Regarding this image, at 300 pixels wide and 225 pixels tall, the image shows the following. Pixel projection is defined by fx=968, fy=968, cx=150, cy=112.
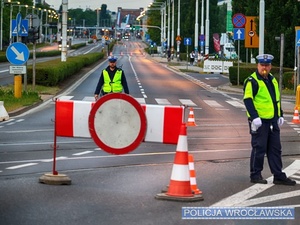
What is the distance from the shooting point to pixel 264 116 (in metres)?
13.0

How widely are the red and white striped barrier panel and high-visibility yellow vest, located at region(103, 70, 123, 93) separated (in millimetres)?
7285

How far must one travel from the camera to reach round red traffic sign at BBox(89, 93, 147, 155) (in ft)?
38.8

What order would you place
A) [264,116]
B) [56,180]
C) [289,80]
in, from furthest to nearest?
[289,80] < [264,116] < [56,180]

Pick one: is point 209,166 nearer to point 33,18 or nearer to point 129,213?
point 129,213

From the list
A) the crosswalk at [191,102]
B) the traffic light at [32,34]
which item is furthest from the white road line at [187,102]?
the traffic light at [32,34]

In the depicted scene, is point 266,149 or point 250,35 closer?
point 266,149

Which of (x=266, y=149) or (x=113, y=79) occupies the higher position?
(x=113, y=79)

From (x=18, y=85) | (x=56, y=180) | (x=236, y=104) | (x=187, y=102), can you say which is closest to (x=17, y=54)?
(x=18, y=85)

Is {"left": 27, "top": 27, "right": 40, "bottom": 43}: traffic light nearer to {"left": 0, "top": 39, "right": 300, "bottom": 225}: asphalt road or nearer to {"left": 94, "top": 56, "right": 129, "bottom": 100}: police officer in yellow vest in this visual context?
{"left": 0, "top": 39, "right": 300, "bottom": 225}: asphalt road

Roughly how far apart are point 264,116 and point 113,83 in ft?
23.6

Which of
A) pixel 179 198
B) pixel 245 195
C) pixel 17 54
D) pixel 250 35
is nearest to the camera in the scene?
pixel 179 198

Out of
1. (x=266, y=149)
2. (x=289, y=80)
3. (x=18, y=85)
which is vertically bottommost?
(x=289, y=80)

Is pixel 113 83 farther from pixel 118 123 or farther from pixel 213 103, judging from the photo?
pixel 213 103

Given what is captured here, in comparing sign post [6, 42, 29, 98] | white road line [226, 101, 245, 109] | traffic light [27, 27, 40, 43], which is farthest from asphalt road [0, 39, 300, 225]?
traffic light [27, 27, 40, 43]
